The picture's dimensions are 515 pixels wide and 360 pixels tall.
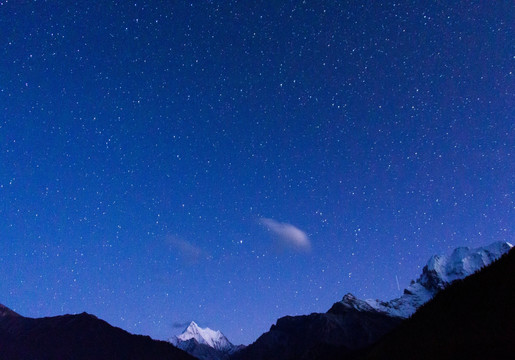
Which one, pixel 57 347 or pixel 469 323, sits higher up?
pixel 57 347

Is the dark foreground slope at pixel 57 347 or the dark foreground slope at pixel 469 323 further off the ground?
the dark foreground slope at pixel 57 347

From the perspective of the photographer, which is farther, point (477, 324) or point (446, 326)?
point (446, 326)

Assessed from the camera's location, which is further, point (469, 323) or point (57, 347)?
point (57, 347)

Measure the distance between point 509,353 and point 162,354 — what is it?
8432 inches

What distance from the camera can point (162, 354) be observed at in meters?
199

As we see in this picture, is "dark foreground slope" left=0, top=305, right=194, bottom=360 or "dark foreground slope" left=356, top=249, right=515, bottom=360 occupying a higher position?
"dark foreground slope" left=0, top=305, right=194, bottom=360

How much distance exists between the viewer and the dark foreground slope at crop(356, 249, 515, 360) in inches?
604

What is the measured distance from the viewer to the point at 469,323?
1839cm

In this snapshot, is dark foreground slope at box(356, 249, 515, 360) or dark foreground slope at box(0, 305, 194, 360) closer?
dark foreground slope at box(356, 249, 515, 360)

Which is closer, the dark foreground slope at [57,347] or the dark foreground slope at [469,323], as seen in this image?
the dark foreground slope at [469,323]

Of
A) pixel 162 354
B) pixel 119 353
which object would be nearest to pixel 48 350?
pixel 119 353

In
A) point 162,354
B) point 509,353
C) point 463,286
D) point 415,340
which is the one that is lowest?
point 509,353

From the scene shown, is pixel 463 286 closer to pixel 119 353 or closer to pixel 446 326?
pixel 446 326

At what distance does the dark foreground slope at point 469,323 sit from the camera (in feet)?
50.3
